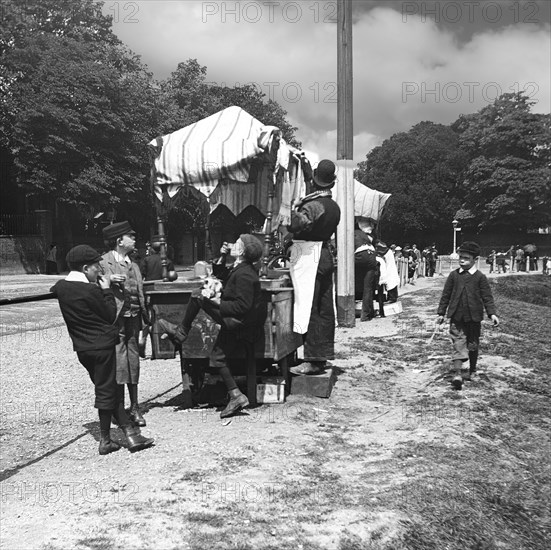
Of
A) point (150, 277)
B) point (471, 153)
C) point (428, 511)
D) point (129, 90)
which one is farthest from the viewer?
point (471, 153)

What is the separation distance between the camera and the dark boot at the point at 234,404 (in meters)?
6.01

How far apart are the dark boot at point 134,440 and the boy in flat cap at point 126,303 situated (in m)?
0.45

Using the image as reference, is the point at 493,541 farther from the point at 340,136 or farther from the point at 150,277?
the point at 340,136

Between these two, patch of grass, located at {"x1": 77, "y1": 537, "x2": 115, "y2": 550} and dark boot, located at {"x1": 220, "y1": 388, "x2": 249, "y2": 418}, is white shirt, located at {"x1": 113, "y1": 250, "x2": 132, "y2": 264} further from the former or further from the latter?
patch of grass, located at {"x1": 77, "y1": 537, "x2": 115, "y2": 550}

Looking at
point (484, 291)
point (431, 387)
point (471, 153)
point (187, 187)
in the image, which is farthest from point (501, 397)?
point (471, 153)

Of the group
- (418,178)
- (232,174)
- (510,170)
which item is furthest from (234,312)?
(418,178)

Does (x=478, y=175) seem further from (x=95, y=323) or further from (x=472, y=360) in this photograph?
(x=95, y=323)

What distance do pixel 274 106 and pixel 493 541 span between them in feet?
153

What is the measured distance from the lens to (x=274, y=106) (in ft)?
159

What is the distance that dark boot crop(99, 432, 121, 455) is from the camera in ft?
17.2

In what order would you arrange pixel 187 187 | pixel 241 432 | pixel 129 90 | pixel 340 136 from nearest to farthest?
pixel 241 432 < pixel 187 187 < pixel 340 136 < pixel 129 90

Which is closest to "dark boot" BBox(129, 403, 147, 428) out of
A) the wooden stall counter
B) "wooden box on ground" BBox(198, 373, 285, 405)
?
the wooden stall counter

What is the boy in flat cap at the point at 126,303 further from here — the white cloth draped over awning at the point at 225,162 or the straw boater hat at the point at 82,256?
the white cloth draped over awning at the point at 225,162

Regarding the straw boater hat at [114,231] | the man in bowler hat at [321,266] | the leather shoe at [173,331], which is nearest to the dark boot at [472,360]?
the man in bowler hat at [321,266]
